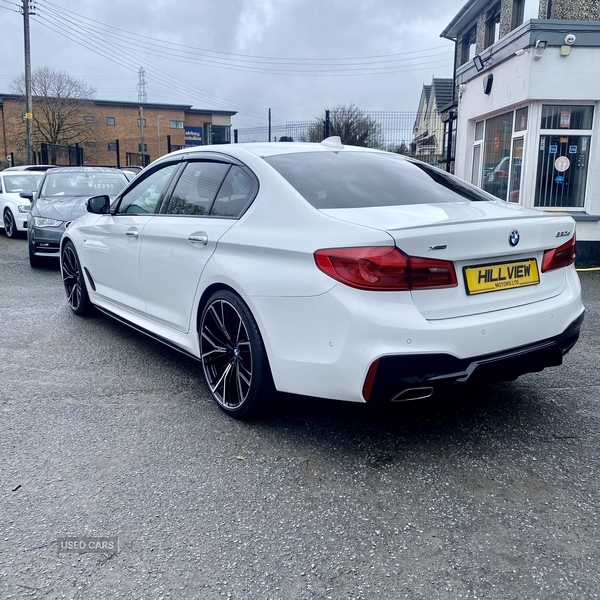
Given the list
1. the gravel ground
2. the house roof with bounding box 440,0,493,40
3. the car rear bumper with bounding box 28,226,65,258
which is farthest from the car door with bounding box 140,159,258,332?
the house roof with bounding box 440,0,493,40

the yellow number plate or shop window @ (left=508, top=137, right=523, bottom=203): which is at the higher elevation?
shop window @ (left=508, top=137, right=523, bottom=203)

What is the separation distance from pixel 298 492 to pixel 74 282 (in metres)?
4.23

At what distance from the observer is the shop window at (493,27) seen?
16281 millimetres

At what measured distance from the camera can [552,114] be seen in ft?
35.3

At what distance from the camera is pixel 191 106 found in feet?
230

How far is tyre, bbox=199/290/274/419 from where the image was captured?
338cm

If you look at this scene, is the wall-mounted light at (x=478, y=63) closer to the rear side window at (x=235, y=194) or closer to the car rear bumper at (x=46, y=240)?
the car rear bumper at (x=46, y=240)

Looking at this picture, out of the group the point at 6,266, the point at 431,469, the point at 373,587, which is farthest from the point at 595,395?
the point at 6,266

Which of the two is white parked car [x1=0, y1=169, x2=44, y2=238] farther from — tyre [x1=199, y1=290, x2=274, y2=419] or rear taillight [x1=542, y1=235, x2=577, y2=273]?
rear taillight [x1=542, y1=235, x2=577, y2=273]

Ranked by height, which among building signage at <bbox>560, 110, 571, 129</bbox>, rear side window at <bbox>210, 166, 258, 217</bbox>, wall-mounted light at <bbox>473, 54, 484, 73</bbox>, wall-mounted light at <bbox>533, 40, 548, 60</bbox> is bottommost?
rear side window at <bbox>210, 166, 258, 217</bbox>

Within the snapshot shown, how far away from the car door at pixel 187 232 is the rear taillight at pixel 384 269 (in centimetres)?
97

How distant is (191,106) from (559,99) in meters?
64.6

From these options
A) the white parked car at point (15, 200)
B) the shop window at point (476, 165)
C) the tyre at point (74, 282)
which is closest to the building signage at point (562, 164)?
the shop window at point (476, 165)

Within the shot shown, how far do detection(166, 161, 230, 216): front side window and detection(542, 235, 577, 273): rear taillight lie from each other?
2.00 meters
